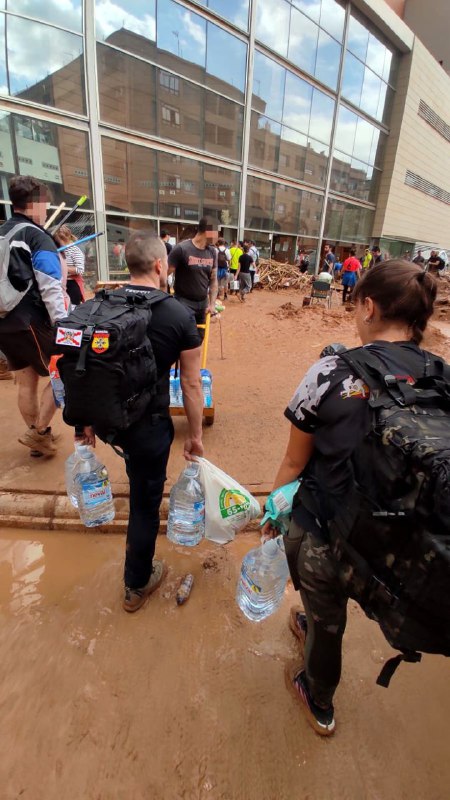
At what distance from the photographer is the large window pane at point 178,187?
13555mm

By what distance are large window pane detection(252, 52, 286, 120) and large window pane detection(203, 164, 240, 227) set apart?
3.35 meters

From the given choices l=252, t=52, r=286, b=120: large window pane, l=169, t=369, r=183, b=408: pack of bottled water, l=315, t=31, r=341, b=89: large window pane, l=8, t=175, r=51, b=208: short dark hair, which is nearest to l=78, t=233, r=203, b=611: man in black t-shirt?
l=8, t=175, r=51, b=208: short dark hair

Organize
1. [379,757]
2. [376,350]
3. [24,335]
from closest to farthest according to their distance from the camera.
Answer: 1. [376,350]
2. [379,757]
3. [24,335]

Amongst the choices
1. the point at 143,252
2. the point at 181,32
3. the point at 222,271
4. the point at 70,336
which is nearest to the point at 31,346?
the point at 143,252

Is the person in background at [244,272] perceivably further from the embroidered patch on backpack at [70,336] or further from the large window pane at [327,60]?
the large window pane at [327,60]

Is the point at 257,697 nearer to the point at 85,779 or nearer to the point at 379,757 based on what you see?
the point at 379,757

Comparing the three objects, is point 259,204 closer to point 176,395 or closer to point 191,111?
point 191,111

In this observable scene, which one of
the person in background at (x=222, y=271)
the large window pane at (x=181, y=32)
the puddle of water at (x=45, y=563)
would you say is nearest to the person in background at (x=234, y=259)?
the person in background at (x=222, y=271)

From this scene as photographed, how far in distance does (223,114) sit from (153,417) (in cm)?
1752

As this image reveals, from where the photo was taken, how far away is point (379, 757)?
1.60m

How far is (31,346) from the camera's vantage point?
9.46 ft

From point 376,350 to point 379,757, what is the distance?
5.72 feet

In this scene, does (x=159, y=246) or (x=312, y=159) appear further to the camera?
(x=312, y=159)

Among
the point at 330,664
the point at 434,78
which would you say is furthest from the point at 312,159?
the point at 330,664
